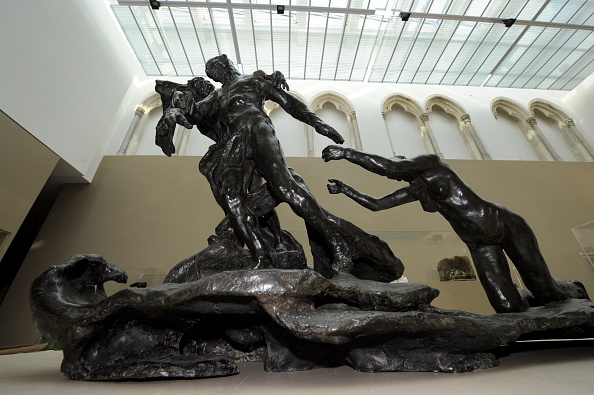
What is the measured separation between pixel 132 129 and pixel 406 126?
7.87 meters

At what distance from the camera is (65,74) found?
19.5 ft

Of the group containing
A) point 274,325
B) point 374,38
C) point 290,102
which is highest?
point 374,38

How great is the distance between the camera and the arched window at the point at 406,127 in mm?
8836

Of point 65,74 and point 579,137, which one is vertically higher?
point 579,137

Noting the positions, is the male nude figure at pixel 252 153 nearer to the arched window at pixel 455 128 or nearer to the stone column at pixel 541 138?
the arched window at pixel 455 128

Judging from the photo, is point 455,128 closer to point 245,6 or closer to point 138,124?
point 245,6

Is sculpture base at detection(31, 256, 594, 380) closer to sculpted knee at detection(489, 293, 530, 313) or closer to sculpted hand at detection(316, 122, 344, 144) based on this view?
sculpted knee at detection(489, 293, 530, 313)

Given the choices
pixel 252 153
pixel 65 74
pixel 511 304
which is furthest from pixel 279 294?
pixel 65 74

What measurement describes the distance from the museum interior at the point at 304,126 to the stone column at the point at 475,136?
0.04 m

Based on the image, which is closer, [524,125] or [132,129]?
[132,129]

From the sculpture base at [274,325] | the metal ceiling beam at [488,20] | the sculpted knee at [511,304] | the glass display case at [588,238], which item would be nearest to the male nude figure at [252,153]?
the sculpture base at [274,325]

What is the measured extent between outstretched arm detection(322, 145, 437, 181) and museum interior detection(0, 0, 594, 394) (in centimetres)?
163

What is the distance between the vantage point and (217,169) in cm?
266

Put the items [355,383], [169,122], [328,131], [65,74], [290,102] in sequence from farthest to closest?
[65,74], [290,102], [328,131], [169,122], [355,383]
